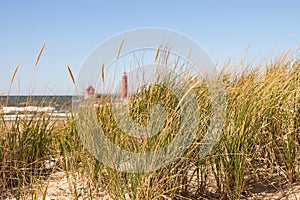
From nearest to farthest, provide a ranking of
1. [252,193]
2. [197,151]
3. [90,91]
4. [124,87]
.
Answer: [197,151], [252,193], [90,91], [124,87]

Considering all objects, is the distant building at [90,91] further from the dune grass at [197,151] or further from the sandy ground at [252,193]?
the sandy ground at [252,193]

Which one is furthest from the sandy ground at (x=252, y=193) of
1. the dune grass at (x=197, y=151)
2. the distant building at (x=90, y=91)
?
the distant building at (x=90, y=91)

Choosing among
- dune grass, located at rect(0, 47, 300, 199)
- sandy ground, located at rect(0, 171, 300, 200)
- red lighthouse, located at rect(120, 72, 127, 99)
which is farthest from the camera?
red lighthouse, located at rect(120, 72, 127, 99)

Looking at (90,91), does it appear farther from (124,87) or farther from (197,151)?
(197,151)

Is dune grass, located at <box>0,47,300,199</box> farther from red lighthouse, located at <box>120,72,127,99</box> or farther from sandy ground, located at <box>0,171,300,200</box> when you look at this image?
red lighthouse, located at <box>120,72,127,99</box>

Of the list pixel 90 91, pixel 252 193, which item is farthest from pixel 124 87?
pixel 252 193

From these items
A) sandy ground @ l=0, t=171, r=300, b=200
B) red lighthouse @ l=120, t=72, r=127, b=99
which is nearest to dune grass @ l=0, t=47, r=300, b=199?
sandy ground @ l=0, t=171, r=300, b=200

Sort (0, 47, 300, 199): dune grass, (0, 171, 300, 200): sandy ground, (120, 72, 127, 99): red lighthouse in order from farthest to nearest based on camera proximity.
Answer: (120, 72, 127, 99): red lighthouse
(0, 171, 300, 200): sandy ground
(0, 47, 300, 199): dune grass

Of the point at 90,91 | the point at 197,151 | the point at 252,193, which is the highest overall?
the point at 90,91

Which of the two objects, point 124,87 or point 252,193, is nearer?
point 252,193

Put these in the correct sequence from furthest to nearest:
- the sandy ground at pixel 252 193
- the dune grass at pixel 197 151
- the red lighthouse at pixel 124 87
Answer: the red lighthouse at pixel 124 87
the sandy ground at pixel 252 193
the dune grass at pixel 197 151

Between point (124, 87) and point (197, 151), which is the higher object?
point (124, 87)

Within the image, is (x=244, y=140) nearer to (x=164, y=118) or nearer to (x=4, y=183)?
(x=164, y=118)

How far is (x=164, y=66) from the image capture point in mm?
2469
